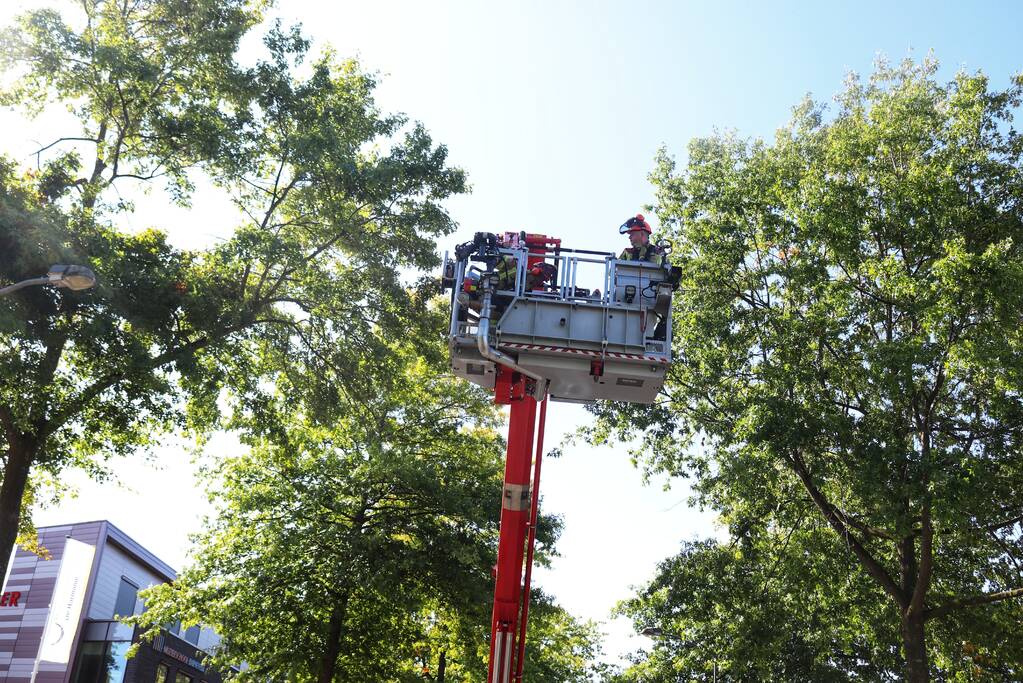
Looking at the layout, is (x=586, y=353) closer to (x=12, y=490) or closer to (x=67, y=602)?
(x=12, y=490)

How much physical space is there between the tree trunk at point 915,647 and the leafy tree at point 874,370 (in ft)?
0.15

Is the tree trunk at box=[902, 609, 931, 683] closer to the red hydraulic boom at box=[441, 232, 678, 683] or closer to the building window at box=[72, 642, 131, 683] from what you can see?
the red hydraulic boom at box=[441, 232, 678, 683]

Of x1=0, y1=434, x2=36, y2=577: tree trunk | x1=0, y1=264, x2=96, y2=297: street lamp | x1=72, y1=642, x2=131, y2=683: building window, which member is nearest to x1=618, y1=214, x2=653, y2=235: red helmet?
x1=0, y1=264, x2=96, y2=297: street lamp

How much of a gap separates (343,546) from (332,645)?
264 cm

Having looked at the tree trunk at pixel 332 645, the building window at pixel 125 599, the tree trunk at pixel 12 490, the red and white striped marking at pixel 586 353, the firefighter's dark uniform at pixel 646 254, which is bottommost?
the tree trunk at pixel 332 645

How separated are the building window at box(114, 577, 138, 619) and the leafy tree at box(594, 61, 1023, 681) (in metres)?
25.9

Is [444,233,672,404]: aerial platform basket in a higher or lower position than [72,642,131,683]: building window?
higher

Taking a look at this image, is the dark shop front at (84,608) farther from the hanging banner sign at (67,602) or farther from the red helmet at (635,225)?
the red helmet at (635,225)

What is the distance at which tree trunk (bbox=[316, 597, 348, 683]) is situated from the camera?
2172 cm

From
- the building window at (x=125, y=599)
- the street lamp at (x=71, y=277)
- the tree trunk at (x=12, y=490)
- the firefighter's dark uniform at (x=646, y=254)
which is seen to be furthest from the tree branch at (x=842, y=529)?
the building window at (x=125, y=599)

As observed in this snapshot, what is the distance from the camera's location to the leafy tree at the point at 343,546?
20.9 metres

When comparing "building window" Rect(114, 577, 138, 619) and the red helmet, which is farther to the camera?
"building window" Rect(114, 577, 138, 619)

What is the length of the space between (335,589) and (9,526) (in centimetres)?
790

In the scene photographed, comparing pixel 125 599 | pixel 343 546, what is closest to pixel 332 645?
pixel 343 546
